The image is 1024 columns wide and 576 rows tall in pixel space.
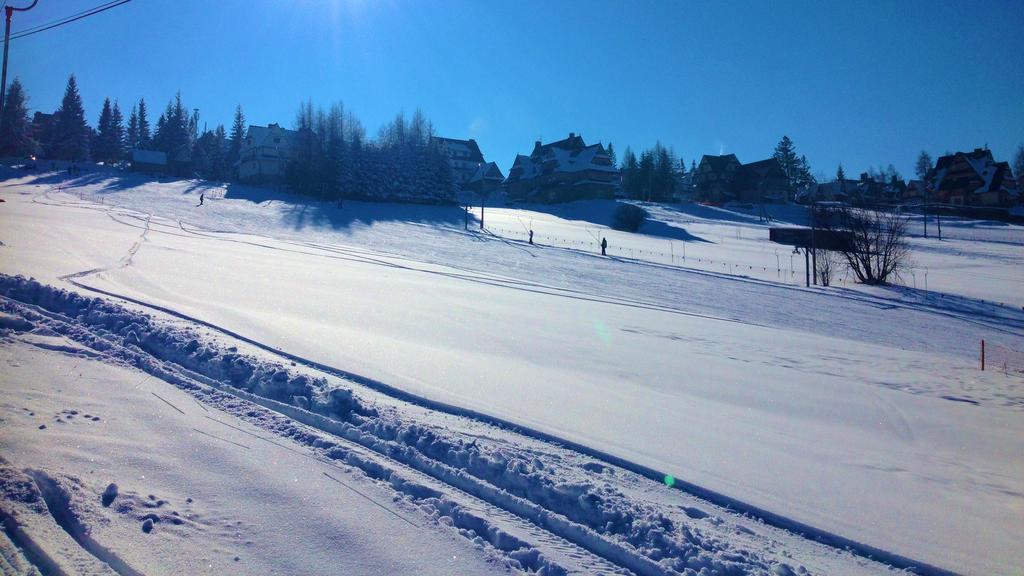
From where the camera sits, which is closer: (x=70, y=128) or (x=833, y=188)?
(x=70, y=128)

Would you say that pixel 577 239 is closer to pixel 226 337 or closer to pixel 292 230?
pixel 292 230

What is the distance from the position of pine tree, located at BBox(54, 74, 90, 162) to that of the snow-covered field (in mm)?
75365

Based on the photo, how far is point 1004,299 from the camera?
32.6 metres

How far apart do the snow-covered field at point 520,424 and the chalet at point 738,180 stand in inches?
3124

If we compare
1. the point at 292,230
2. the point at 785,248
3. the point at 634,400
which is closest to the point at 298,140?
the point at 292,230

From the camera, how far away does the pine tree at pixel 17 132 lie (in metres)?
68.2

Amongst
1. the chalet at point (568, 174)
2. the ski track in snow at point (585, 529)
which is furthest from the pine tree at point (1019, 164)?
the ski track in snow at point (585, 529)

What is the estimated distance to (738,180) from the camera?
96.2 m

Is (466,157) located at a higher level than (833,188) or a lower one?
higher

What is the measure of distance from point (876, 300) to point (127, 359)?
34096mm

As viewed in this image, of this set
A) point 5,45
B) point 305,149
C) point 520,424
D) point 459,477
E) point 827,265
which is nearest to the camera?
point 459,477

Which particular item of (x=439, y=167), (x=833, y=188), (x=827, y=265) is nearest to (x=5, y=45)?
(x=827, y=265)

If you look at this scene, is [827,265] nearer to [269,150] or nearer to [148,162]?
[269,150]

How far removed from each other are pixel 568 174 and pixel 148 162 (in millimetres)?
59089
